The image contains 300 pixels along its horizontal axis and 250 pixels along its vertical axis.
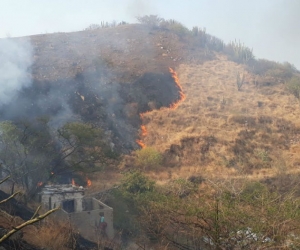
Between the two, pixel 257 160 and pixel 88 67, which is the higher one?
pixel 88 67

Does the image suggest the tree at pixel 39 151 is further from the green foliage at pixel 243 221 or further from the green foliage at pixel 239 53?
the green foliage at pixel 239 53

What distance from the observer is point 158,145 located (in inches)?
979

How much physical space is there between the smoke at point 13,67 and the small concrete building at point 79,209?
11596mm

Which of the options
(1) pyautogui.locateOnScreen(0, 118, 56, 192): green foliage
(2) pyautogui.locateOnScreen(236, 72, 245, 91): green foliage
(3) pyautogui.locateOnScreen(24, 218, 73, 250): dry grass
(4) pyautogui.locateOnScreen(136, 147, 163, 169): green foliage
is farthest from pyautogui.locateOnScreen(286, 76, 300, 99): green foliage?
(3) pyautogui.locateOnScreen(24, 218, 73, 250): dry grass

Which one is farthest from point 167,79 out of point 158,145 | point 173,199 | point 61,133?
point 173,199

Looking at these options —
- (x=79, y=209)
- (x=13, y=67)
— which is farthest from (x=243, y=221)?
(x=13, y=67)

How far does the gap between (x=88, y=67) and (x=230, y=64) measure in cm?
1518

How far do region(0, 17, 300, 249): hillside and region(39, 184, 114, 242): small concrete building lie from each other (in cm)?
56

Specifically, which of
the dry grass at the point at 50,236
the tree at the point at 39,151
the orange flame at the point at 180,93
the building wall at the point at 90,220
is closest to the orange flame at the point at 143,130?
the orange flame at the point at 180,93

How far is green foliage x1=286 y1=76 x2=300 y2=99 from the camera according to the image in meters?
32.1

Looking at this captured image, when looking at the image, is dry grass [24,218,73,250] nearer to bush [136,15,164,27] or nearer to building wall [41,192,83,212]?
building wall [41,192,83,212]

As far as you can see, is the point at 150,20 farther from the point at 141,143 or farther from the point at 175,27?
the point at 141,143

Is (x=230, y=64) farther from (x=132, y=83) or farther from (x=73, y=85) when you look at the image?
Result: (x=73, y=85)

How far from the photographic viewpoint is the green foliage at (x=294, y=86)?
32125 millimetres
